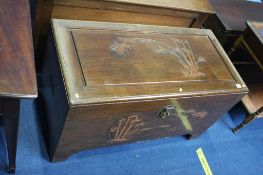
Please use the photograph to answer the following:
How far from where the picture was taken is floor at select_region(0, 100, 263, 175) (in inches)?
50.9

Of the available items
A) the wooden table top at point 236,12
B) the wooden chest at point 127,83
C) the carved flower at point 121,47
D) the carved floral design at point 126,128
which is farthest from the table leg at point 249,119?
the carved flower at point 121,47

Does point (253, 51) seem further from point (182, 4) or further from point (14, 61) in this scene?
point (14, 61)

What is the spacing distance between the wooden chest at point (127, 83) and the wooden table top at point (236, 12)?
352mm

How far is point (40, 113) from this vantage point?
1.42 m

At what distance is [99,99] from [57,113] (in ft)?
0.74

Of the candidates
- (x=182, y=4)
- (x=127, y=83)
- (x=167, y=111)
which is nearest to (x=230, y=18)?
(x=182, y=4)

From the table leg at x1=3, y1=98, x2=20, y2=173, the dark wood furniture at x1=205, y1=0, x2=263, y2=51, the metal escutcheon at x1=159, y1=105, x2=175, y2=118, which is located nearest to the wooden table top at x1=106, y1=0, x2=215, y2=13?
the dark wood furniture at x1=205, y1=0, x2=263, y2=51

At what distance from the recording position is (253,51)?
1.64 meters

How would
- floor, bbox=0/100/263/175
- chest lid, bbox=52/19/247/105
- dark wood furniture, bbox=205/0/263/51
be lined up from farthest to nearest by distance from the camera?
dark wood furniture, bbox=205/0/263/51 < floor, bbox=0/100/263/175 < chest lid, bbox=52/19/247/105

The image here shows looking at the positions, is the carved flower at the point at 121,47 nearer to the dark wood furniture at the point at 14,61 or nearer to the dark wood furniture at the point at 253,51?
the dark wood furniture at the point at 14,61

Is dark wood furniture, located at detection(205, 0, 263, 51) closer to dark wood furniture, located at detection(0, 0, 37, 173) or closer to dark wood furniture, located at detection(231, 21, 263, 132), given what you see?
dark wood furniture, located at detection(231, 21, 263, 132)

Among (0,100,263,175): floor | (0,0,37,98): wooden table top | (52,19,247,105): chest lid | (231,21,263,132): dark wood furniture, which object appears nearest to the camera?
(0,0,37,98): wooden table top

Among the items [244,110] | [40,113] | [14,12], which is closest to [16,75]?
[14,12]

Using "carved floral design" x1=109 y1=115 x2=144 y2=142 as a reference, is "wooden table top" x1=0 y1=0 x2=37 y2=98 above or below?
above
